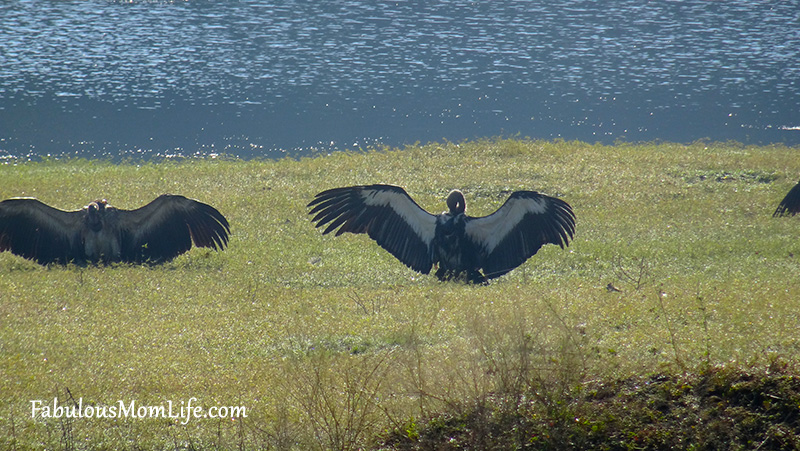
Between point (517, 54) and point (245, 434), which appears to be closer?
point (245, 434)

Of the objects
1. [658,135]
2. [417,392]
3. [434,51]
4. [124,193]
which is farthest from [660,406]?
[434,51]

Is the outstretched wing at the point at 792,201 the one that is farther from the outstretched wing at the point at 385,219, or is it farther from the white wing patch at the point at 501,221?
the outstretched wing at the point at 385,219

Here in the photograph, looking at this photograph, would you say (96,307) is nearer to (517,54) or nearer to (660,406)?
(660,406)

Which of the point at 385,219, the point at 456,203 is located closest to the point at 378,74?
A: the point at 456,203

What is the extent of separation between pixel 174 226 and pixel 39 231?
6.46ft

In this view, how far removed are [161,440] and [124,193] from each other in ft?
39.0

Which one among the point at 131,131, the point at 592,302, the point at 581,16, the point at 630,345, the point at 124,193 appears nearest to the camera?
the point at 630,345

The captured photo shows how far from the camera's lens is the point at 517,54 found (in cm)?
3875

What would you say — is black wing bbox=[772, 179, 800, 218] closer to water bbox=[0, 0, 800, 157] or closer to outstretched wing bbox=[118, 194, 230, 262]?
outstretched wing bbox=[118, 194, 230, 262]

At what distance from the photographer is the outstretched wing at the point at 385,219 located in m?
11.5

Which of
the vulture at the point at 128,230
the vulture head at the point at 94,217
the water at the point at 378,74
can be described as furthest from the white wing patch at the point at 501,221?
the water at the point at 378,74

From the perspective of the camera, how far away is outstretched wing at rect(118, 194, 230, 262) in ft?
41.5

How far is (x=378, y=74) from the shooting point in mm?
35031

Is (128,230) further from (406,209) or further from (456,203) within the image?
(456,203)
